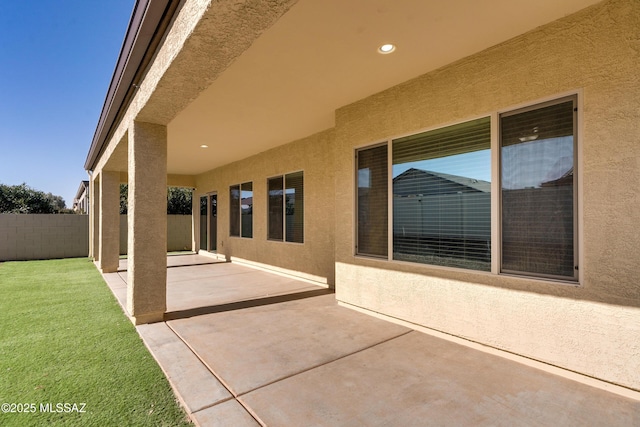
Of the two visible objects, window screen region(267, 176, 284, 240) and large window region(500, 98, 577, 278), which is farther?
window screen region(267, 176, 284, 240)

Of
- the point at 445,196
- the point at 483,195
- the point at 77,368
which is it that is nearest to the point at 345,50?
the point at 445,196

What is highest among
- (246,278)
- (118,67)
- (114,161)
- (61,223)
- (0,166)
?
(0,166)

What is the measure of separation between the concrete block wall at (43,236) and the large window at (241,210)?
21.2 feet

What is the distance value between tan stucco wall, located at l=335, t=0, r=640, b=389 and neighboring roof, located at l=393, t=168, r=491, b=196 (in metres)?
0.64

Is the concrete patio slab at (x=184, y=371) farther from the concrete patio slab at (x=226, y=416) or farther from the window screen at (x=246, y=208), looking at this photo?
the window screen at (x=246, y=208)

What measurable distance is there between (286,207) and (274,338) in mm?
4604

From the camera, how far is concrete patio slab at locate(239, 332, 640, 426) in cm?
222

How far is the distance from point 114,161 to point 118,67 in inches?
147

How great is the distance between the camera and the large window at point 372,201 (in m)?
4.64

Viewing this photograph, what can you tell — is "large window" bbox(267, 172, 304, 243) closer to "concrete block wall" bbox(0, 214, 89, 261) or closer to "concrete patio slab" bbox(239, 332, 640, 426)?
"concrete patio slab" bbox(239, 332, 640, 426)

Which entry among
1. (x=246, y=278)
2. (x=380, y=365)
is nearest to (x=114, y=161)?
(x=246, y=278)

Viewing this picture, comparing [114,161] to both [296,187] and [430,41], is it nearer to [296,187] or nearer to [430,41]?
[296,187]

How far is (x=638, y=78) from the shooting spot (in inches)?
97.4

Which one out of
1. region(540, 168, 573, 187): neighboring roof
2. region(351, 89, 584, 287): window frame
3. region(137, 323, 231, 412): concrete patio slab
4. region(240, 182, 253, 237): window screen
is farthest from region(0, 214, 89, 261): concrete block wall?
region(540, 168, 573, 187): neighboring roof
